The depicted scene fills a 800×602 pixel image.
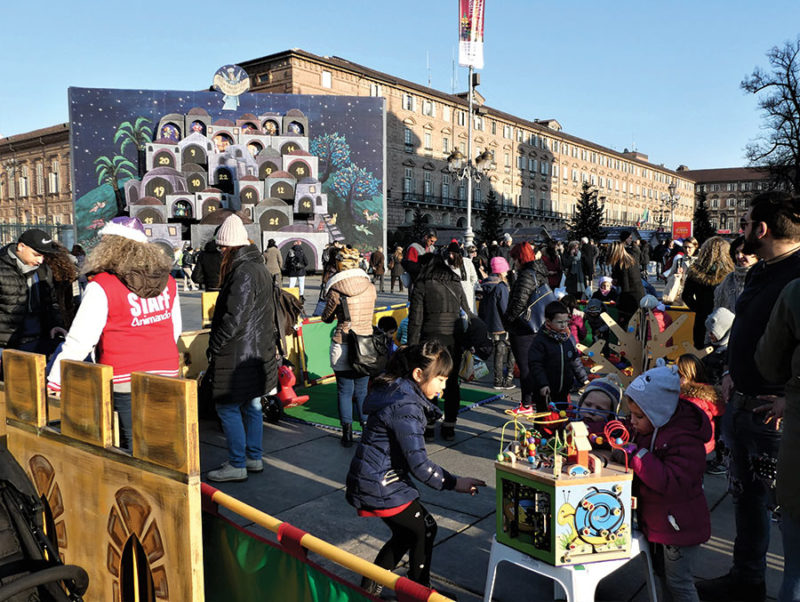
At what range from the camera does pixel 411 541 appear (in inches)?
117

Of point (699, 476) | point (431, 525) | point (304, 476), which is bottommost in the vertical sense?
point (304, 476)

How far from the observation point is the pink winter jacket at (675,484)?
2627 mm

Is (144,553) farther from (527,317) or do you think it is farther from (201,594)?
(527,317)

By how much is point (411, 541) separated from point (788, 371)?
1.82m

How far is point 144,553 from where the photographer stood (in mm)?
2402

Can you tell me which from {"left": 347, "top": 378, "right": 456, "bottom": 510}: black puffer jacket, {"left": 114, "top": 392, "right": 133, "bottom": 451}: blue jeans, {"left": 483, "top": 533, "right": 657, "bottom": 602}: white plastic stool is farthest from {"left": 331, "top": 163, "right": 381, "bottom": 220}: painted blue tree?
{"left": 483, "top": 533, "right": 657, "bottom": 602}: white plastic stool

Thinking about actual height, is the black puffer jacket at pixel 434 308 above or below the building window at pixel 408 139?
below

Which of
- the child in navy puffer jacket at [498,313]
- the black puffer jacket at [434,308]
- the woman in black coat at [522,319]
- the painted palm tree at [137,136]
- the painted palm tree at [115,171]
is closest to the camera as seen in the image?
the black puffer jacket at [434,308]

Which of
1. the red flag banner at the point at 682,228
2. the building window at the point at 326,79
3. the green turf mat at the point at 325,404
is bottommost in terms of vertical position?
the green turf mat at the point at 325,404

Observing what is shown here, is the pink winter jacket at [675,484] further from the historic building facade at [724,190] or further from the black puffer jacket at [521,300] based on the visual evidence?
the historic building facade at [724,190]

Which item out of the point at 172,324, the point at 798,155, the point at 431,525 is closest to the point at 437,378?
the point at 431,525

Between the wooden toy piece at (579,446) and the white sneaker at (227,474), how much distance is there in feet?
9.71

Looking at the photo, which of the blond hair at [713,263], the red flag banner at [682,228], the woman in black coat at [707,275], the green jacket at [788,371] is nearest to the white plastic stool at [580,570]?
the green jacket at [788,371]

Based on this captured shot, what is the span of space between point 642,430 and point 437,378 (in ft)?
3.30
